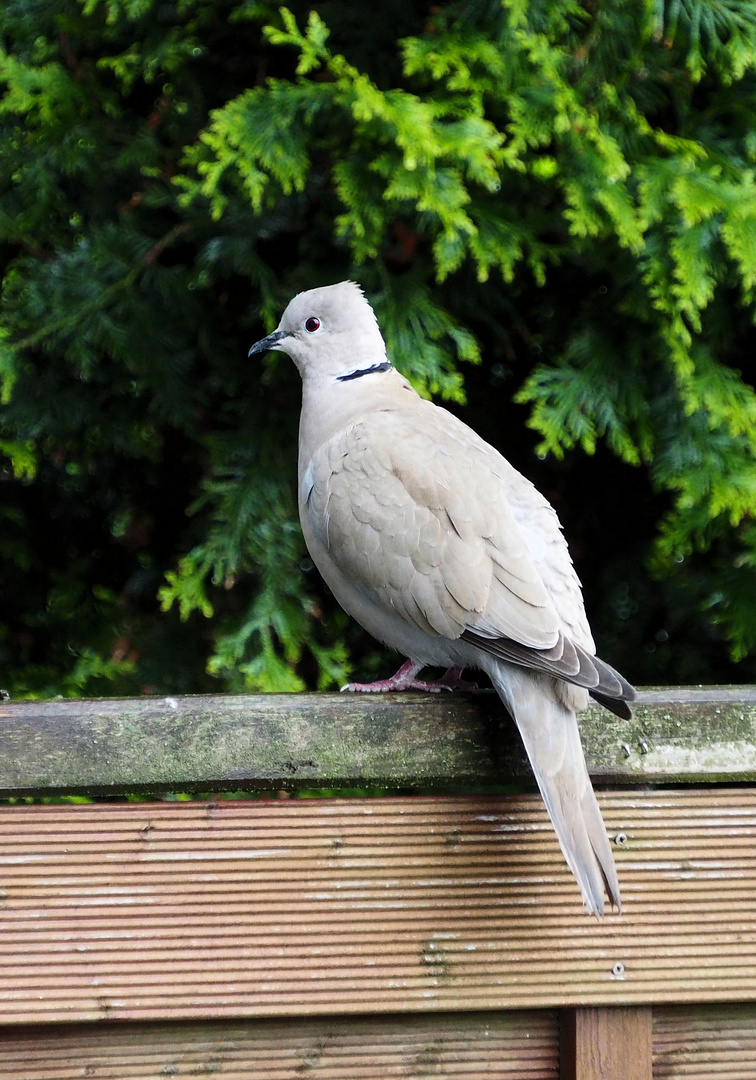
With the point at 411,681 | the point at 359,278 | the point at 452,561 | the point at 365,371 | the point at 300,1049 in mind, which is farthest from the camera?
the point at 359,278

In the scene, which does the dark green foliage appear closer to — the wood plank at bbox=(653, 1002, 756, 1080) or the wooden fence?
the wooden fence

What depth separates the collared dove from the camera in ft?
4.00

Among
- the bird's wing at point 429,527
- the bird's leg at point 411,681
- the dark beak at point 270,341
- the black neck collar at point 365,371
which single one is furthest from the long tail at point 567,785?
the dark beak at point 270,341

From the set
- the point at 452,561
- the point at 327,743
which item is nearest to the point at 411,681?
the point at 452,561

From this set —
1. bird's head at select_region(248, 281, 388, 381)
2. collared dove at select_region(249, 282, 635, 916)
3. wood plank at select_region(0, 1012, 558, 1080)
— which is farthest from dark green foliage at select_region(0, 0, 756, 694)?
wood plank at select_region(0, 1012, 558, 1080)

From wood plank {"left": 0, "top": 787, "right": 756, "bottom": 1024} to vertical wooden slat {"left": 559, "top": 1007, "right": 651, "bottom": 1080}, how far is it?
0.08 feet

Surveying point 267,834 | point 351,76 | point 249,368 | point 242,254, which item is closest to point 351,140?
point 351,76

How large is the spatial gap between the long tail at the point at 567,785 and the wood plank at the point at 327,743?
5 centimetres

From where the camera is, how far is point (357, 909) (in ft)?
3.38

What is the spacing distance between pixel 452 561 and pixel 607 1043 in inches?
24.8

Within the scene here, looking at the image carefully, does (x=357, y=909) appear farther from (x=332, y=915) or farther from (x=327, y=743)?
(x=327, y=743)

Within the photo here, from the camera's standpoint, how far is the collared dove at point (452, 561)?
1.22 metres

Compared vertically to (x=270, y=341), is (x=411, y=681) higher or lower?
lower

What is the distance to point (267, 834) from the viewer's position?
1.03m
